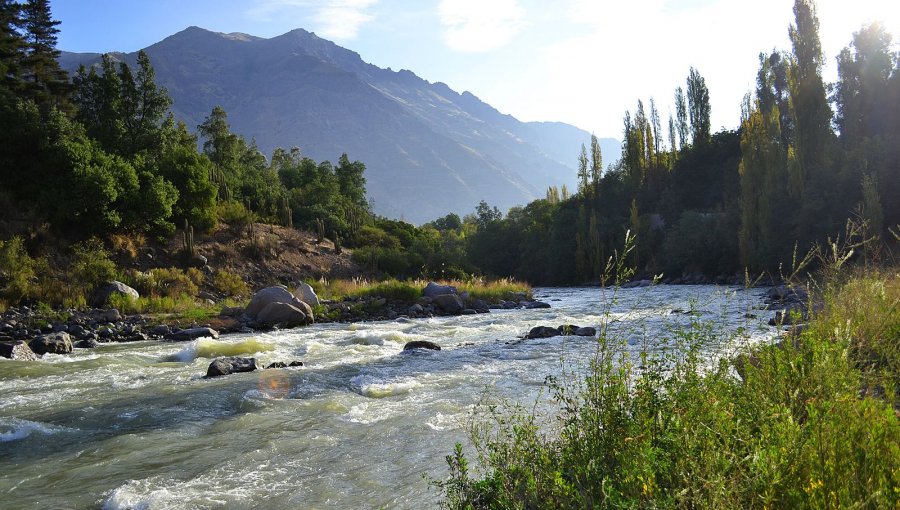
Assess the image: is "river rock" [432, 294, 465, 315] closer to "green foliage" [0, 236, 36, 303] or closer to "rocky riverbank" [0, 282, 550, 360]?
"rocky riverbank" [0, 282, 550, 360]

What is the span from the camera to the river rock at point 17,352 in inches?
419

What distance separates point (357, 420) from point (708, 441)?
479 centimetres

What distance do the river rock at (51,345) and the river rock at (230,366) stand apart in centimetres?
458

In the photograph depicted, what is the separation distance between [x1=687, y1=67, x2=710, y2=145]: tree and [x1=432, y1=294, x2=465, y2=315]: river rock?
139 feet

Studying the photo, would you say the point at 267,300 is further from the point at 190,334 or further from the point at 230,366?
the point at 230,366

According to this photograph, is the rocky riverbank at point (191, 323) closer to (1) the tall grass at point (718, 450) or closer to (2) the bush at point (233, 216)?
(2) the bush at point (233, 216)

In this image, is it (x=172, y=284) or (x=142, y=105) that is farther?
(x=142, y=105)

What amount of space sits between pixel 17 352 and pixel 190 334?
145 inches

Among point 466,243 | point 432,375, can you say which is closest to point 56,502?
point 432,375

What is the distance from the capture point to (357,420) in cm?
632

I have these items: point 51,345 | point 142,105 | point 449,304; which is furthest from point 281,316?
point 142,105

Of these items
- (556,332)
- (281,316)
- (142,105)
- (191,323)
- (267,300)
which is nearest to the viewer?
(556,332)

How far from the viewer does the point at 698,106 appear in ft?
175

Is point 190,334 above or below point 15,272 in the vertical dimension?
below
